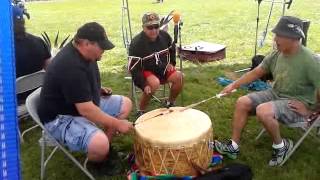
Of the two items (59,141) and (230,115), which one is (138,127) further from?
(230,115)

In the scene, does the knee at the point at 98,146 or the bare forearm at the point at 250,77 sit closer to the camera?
the knee at the point at 98,146

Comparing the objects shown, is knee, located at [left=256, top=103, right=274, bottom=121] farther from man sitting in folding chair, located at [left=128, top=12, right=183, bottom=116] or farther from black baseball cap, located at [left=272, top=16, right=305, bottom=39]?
man sitting in folding chair, located at [left=128, top=12, right=183, bottom=116]

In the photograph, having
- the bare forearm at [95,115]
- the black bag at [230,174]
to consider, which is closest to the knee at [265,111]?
the black bag at [230,174]

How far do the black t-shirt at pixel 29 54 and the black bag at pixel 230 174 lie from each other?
2575 millimetres

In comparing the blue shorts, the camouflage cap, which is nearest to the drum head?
the blue shorts

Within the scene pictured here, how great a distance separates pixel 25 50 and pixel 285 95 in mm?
2894

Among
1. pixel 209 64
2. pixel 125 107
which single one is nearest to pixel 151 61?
pixel 125 107

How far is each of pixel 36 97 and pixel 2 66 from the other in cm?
119

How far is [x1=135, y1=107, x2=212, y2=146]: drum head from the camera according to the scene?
357 centimetres

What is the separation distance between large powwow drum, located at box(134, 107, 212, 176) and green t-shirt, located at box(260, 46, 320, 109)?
96 centimetres

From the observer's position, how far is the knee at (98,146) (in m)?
3.72

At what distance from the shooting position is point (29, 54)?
504cm

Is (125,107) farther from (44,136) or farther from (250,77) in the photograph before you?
(250,77)

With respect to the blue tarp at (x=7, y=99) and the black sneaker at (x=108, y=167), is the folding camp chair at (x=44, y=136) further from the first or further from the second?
the blue tarp at (x=7, y=99)
